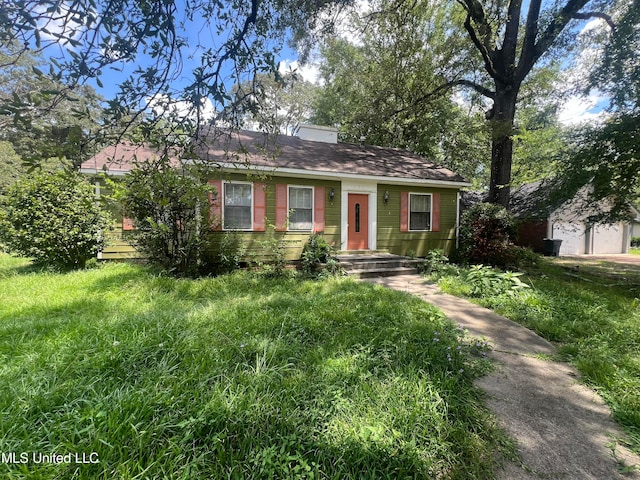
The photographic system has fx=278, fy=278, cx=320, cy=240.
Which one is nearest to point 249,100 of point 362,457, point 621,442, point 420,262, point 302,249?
point 362,457

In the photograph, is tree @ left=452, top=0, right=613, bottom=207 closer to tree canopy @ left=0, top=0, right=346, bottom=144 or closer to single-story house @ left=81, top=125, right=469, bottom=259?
single-story house @ left=81, top=125, right=469, bottom=259

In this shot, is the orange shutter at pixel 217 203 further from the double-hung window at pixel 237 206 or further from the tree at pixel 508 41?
the tree at pixel 508 41

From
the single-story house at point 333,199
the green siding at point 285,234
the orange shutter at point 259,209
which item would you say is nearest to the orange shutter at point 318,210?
the single-story house at point 333,199

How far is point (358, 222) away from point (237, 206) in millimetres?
3679

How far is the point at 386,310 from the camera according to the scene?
385 centimetres

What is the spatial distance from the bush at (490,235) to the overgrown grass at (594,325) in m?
1.88

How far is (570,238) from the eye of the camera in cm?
1510

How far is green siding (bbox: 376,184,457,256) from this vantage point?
8.95 m

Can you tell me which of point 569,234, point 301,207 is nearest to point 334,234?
point 301,207

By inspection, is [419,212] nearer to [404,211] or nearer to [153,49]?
[404,211]

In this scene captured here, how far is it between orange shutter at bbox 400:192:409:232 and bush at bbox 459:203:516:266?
2.00 metres

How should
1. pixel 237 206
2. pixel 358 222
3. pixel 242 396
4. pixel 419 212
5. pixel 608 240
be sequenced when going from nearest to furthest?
pixel 242 396, pixel 237 206, pixel 358 222, pixel 419 212, pixel 608 240

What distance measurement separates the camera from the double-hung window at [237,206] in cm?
738

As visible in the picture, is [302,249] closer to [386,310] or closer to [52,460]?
[386,310]
